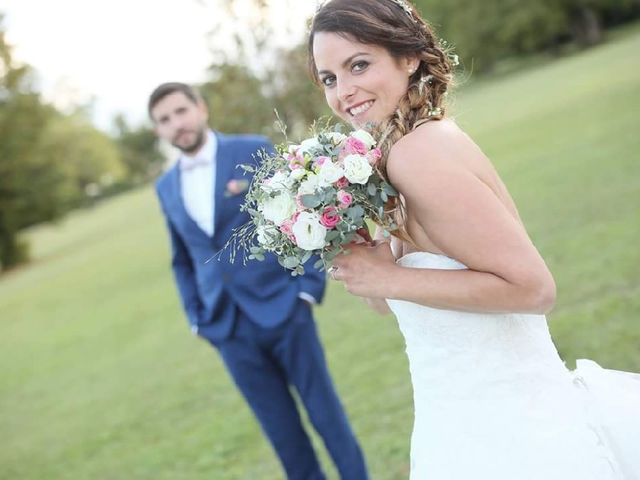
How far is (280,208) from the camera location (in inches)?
89.7

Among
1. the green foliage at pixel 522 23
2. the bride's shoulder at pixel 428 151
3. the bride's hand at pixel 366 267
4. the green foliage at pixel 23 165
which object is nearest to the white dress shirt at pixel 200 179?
the bride's hand at pixel 366 267

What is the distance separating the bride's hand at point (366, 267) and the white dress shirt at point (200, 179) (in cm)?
216

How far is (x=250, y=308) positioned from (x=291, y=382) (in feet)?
1.75

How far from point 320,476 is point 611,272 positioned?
3.74 m

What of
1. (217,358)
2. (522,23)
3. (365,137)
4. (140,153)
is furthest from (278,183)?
(140,153)

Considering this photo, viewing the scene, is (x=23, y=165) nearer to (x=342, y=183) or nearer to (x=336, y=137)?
(x=336, y=137)

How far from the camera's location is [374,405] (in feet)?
19.0

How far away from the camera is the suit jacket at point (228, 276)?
4.30m

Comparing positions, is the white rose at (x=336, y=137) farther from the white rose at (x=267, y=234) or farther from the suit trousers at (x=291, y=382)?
the suit trousers at (x=291, y=382)

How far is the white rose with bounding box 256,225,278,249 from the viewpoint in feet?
7.72

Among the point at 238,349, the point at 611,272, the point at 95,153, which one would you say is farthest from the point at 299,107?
the point at 95,153

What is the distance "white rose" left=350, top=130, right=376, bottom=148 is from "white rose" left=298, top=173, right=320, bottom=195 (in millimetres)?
171

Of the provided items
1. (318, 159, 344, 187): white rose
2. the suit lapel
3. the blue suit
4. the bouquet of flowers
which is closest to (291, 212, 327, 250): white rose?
the bouquet of flowers

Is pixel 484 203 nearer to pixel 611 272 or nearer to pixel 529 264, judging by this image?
pixel 529 264
